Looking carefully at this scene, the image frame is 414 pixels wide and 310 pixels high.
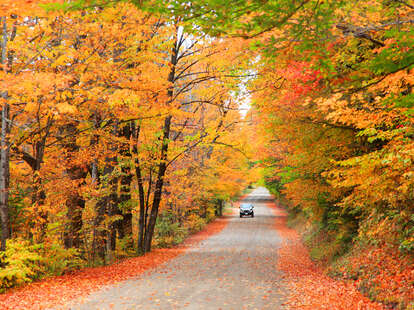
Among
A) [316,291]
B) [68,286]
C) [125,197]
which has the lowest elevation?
[316,291]

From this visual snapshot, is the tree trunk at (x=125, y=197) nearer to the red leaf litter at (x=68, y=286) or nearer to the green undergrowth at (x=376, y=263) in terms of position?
the red leaf litter at (x=68, y=286)

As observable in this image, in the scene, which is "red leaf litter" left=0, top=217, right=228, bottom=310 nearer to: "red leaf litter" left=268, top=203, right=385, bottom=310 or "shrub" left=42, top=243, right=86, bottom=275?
"shrub" left=42, top=243, right=86, bottom=275

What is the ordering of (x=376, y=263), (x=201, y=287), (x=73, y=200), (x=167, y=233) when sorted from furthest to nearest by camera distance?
(x=167, y=233)
(x=73, y=200)
(x=201, y=287)
(x=376, y=263)

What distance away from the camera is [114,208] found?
674 inches

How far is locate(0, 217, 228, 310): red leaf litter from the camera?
858 cm

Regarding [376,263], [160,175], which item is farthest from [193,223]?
[376,263]

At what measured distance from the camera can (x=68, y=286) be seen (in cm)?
1037

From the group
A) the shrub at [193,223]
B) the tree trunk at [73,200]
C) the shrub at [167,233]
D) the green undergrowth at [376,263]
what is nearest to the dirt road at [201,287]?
the green undergrowth at [376,263]

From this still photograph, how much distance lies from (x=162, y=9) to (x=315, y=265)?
13.1m

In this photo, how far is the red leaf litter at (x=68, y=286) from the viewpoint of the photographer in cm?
858

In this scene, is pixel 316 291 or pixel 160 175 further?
pixel 160 175

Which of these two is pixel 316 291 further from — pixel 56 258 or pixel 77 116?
pixel 77 116

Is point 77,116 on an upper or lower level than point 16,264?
upper

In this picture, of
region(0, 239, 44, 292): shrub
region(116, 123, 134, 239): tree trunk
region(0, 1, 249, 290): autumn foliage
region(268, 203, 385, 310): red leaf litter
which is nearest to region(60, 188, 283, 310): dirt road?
region(268, 203, 385, 310): red leaf litter
